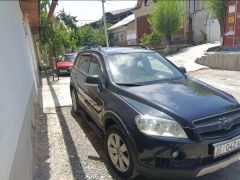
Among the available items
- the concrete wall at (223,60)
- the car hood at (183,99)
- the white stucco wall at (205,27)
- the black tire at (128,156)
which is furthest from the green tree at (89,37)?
the black tire at (128,156)

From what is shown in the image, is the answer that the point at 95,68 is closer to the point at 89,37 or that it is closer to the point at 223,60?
the point at 223,60

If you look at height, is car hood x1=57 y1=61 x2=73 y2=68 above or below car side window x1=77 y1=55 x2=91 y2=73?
below

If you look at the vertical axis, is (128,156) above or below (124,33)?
below

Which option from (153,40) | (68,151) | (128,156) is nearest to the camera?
(128,156)

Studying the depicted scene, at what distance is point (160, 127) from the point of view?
304 centimetres

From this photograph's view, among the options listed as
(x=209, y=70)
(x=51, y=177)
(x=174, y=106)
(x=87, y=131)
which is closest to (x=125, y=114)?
(x=174, y=106)

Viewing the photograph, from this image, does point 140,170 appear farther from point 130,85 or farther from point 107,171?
point 130,85

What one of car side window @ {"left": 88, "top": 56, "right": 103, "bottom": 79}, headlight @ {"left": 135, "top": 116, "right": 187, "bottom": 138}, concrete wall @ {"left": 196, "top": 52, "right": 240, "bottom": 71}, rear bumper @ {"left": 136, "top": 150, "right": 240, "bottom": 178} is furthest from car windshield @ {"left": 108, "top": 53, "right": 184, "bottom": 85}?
concrete wall @ {"left": 196, "top": 52, "right": 240, "bottom": 71}

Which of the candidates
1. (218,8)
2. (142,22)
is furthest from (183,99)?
(142,22)

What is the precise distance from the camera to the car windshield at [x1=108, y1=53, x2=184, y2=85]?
4204mm

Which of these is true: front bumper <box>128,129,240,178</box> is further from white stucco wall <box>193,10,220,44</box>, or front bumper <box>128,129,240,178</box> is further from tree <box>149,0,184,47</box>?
white stucco wall <box>193,10,220,44</box>

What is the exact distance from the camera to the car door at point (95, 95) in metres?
4.26

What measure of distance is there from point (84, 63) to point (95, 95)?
152 cm

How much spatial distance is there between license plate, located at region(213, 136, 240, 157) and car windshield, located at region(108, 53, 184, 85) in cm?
153
